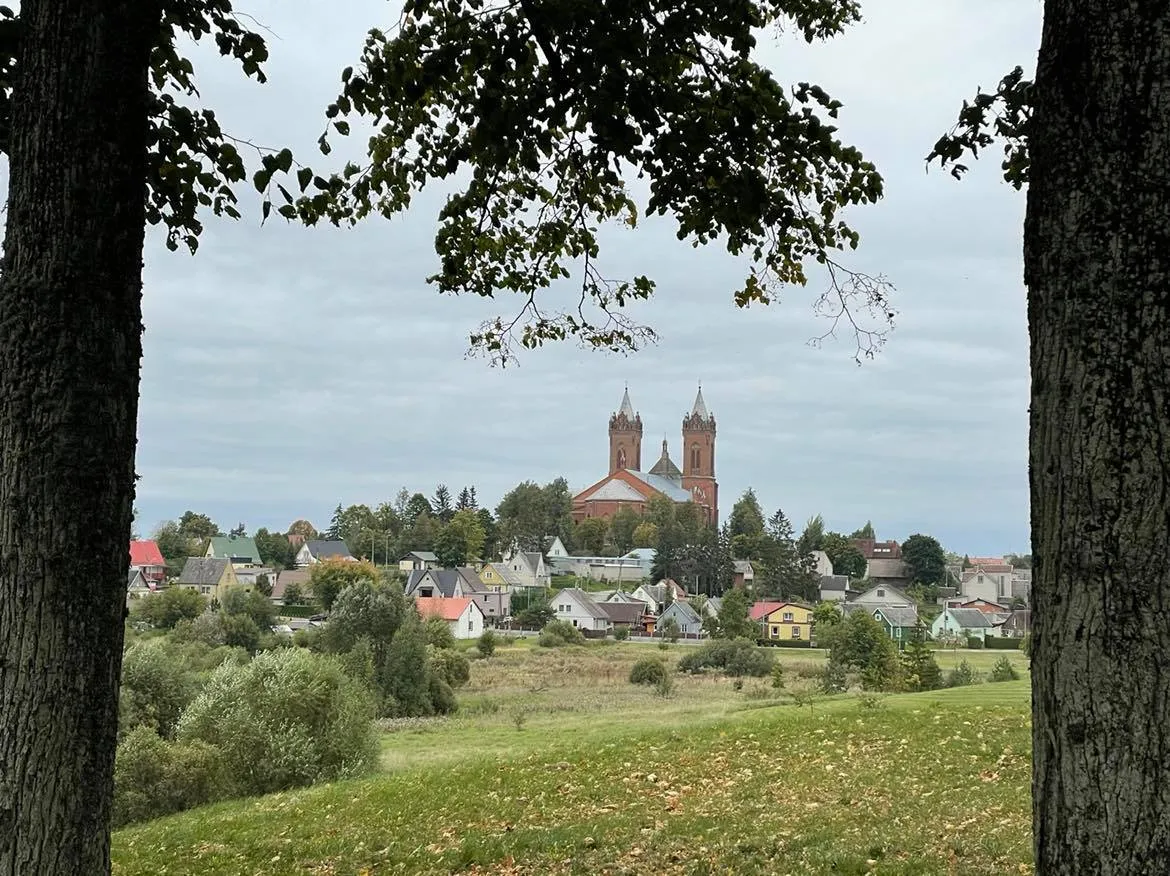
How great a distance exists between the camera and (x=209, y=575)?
7944cm

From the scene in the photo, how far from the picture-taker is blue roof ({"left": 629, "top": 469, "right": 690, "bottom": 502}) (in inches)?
6255

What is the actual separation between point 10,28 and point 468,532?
379 feet

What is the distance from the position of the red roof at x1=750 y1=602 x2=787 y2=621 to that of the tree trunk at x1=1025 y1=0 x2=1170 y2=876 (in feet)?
246

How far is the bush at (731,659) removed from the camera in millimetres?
53344

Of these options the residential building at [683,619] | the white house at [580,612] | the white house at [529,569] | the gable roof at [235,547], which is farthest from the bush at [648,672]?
the gable roof at [235,547]

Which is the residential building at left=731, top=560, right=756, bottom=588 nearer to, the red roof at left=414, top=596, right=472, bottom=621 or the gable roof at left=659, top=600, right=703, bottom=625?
the gable roof at left=659, top=600, right=703, bottom=625

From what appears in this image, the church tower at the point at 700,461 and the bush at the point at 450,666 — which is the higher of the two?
the church tower at the point at 700,461

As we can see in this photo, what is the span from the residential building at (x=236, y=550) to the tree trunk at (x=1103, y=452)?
10109 cm

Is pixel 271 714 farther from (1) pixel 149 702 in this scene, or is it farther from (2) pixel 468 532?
(2) pixel 468 532

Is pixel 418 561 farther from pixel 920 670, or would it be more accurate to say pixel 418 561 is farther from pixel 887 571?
pixel 920 670

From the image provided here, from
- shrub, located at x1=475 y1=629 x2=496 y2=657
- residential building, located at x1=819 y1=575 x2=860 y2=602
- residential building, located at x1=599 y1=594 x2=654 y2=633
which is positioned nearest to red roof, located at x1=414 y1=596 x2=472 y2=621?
shrub, located at x1=475 y1=629 x2=496 y2=657

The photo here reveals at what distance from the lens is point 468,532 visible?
391 feet

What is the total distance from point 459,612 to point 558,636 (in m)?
7.26

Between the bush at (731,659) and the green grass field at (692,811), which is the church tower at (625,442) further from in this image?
the green grass field at (692,811)
